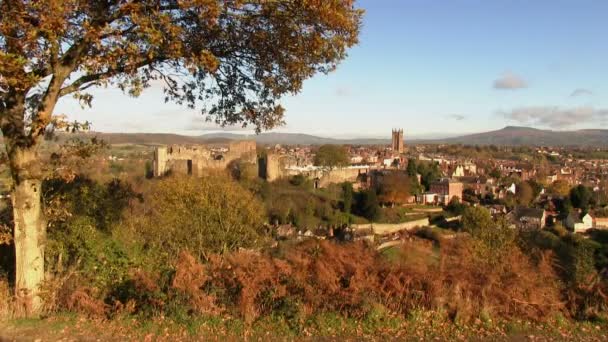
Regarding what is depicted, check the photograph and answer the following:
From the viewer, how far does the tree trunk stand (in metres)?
5.18

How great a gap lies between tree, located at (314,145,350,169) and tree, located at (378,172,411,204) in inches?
918

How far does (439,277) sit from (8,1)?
4667mm

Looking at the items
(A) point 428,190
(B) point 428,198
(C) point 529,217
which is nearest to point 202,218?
(C) point 529,217

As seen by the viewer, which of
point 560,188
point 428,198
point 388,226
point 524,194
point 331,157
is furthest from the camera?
point 331,157

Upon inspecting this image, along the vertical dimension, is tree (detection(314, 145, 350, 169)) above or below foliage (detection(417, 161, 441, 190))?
above

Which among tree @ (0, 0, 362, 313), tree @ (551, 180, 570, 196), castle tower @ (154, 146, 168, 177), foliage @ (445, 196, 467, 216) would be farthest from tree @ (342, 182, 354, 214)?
tree @ (0, 0, 362, 313)

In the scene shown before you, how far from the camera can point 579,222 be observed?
142 ft

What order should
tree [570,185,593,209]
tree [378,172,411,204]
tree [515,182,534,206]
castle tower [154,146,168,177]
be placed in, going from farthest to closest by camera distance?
tree [515,182,534,206] → tree [378,172,411,204] → tree [570,185,593,209] → castle tower [154,146,168,177]

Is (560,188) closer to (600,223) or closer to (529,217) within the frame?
(600,223)

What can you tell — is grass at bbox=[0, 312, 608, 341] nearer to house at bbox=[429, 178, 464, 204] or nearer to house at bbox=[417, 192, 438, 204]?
house at bbox=[429, 178, 464, 204]

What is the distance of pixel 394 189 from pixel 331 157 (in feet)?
86.2

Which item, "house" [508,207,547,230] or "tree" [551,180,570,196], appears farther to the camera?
"tree" [551,180,570,196]

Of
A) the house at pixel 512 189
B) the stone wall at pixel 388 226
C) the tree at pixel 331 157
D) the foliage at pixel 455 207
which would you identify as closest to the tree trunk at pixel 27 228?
the stone wall at pixel 388 226

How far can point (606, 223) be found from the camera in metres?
44.4
